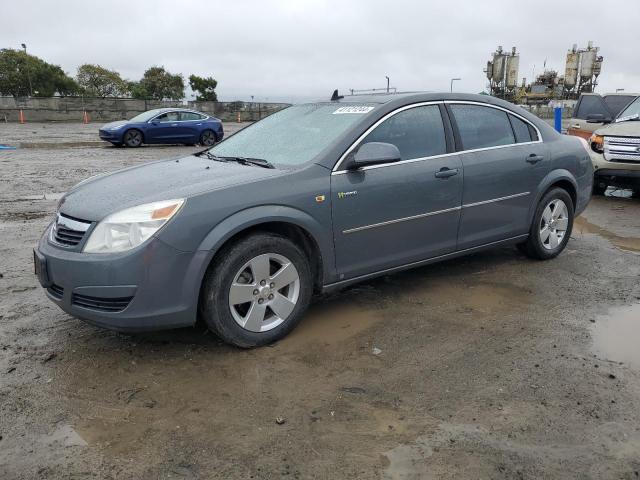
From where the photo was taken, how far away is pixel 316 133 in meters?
4.34

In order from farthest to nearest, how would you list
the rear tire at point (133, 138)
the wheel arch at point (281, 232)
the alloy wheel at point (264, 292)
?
1. the rear tire at point (133, 138)
2. the alloy wheel at point (264, 292)
3. the wheel arch at point (281, 232)

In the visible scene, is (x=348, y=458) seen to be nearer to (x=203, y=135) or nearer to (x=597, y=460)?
(x=597, y=460)

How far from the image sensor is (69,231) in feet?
11.6

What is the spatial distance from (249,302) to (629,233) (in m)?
5.52

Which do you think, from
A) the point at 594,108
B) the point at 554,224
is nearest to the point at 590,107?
the point at 594,108

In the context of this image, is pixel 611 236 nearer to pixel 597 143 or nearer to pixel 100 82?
pixel 597 143

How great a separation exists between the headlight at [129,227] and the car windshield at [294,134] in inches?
41.0

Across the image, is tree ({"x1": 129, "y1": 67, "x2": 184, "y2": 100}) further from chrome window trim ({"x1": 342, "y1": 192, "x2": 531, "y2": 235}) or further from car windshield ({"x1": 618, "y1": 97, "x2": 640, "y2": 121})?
chrome window trim ({"x1": 342, "y1": 192, "x2": 531, "y2": 235})

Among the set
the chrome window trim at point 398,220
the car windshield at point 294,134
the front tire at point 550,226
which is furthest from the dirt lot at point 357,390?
the car windshield at point 294,134

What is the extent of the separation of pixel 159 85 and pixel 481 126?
68133 mm

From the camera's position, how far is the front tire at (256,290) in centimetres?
349

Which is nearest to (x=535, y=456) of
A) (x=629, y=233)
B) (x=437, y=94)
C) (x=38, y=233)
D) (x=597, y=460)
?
(x=597, y=460)

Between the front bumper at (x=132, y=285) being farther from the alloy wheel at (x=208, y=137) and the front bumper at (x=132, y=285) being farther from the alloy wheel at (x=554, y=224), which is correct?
the alloy wheel at (x=208, y=137)

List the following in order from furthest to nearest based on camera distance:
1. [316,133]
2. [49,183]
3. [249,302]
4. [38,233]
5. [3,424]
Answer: [49,183] → [38,233] → [316,133] → [249,302] → [3,424]
